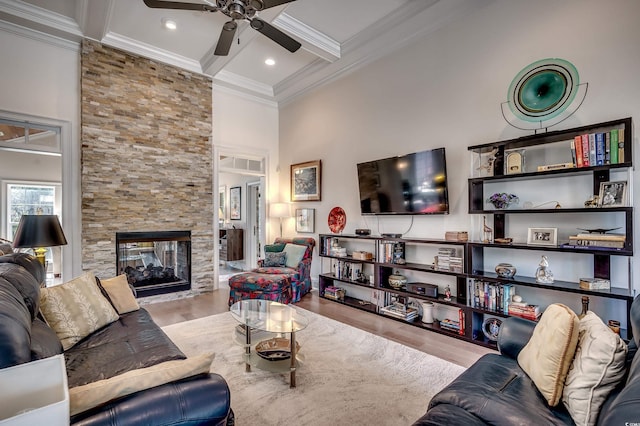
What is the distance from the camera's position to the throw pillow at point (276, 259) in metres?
4.99

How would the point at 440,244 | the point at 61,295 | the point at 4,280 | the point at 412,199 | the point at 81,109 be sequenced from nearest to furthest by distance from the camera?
the point at 4,280
the point at 61,295
the point at 440,244
the point at 412,199
the point at 81,109

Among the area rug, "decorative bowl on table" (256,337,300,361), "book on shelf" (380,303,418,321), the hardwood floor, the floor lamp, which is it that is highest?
the floor lamp

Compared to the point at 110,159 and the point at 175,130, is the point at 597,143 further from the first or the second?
the point at 110,159

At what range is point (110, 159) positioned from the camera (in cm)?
433

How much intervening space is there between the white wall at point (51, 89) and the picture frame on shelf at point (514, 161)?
17.1 ft

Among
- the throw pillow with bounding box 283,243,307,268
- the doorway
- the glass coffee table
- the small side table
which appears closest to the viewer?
the small side table

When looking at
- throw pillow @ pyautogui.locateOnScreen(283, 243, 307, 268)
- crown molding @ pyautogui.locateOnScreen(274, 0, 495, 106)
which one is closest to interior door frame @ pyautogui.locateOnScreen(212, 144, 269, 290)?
throw pillow @ pyautogui.locateOnScreen(283, 243, 307, 268)

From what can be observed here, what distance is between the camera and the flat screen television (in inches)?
142

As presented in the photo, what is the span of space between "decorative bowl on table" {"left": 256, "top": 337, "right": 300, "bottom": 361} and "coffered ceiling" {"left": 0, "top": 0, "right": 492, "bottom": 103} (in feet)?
11.2

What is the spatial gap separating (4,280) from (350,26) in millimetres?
4146

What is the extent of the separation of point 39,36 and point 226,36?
9.25 ft

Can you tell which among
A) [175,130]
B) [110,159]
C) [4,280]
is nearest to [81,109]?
[110,159]

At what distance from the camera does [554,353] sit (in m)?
1.39

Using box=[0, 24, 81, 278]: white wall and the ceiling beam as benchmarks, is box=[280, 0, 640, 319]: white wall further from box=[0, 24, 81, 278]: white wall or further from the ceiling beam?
box=[0, 24, 81, 278]: white wall
